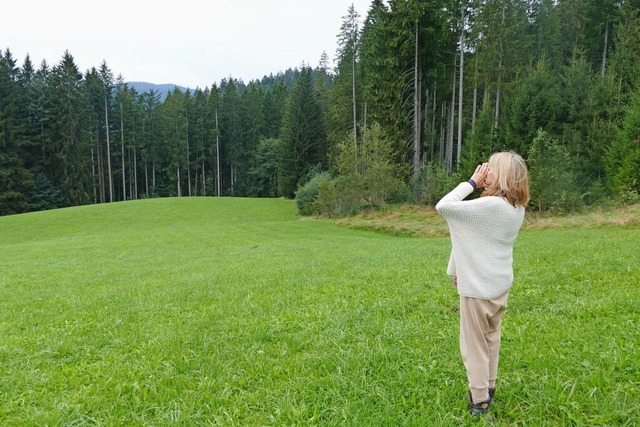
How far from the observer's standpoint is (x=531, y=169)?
1964 cm

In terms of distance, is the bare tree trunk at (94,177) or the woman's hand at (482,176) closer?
the woman's hand at (482,176)

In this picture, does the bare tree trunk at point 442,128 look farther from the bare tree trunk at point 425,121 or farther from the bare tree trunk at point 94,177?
the bare tree trunk at point 94,177

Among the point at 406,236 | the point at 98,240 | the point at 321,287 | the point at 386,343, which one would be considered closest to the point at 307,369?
the point at 386,343

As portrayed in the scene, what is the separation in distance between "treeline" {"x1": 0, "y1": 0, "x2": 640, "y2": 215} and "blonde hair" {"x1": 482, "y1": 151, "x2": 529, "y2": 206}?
758 inches

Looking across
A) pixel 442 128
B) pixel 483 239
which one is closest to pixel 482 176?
pixel 483 239

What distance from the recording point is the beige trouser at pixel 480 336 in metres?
2.73

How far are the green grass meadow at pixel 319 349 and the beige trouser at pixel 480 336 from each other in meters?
0.30

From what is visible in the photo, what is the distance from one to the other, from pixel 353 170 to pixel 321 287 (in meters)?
24.1


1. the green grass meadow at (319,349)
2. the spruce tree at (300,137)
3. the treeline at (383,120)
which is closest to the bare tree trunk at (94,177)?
the treeline at (383,120)

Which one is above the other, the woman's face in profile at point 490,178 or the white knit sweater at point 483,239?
the woman's face in profile at point 490,178

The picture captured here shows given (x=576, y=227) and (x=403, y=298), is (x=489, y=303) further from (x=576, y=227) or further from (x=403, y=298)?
(x=576, y=227)

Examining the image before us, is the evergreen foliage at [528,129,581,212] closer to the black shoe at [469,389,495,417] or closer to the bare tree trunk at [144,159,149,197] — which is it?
the black shoe at [469,389,495,417]

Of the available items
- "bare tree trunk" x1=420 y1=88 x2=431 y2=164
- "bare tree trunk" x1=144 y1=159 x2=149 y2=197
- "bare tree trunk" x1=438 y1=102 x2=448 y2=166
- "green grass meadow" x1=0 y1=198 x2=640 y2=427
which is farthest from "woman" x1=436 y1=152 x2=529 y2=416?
"bare tree trunk" x1=144 y1=159 x2=149 y2=197

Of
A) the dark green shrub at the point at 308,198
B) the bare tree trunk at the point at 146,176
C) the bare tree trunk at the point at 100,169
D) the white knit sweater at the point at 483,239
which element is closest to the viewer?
the white knit sweater at the point at 483,239
